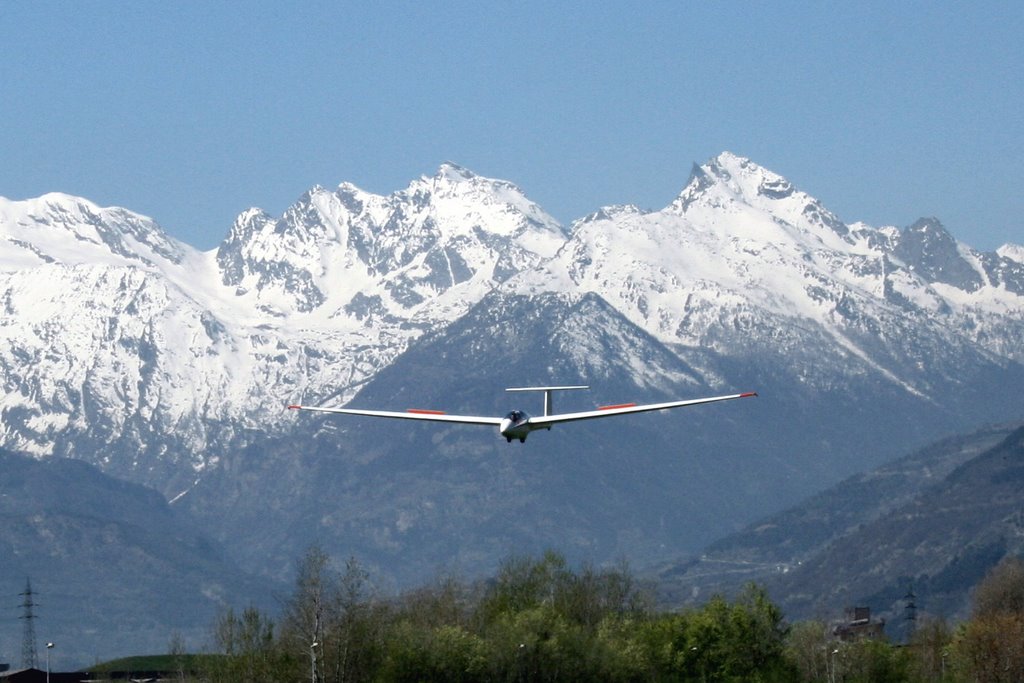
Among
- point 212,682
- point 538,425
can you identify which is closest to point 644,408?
point 538,425

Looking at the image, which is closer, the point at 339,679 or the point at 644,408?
the point at 644,408

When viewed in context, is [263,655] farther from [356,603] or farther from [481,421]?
[481,421]

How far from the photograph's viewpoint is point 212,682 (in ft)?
650

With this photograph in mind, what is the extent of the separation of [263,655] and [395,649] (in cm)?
1297

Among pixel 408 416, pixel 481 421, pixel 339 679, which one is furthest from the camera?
pixel 339 679

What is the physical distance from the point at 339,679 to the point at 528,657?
19.3 m

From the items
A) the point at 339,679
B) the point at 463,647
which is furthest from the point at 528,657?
the point at 339,679

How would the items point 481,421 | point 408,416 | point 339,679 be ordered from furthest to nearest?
1. point 339,679
2. point 408,416
3. point 481,421

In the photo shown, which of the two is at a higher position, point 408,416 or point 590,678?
point 408,416

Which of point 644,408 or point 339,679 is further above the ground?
point 644,408

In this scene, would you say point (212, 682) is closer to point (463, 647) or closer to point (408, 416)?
point (463, 647)

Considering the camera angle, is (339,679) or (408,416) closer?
(408,416)

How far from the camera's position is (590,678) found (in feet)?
653

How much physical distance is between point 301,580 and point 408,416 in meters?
56.2
